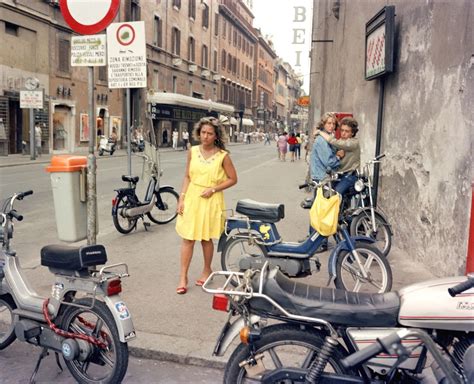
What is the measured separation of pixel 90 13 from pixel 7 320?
2.71m

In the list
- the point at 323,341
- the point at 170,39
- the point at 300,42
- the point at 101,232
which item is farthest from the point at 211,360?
the point at 170,39

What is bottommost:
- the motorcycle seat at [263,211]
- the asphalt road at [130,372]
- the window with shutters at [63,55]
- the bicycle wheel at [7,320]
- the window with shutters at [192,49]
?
the asphalt road at [130,372]

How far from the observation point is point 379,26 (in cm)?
771

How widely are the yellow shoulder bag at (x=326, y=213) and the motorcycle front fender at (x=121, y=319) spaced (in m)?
2.31

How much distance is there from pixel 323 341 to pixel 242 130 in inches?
2721

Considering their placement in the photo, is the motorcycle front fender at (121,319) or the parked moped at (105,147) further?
the parked moped at (105,147)

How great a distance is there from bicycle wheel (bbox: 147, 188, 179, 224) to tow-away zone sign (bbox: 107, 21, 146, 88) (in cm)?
244

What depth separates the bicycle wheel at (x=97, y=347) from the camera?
10.3 feet

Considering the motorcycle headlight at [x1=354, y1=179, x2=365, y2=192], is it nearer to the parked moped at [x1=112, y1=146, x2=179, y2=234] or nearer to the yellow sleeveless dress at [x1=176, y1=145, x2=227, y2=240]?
the yellow sleeveless dress at [x1=176, y1=145, x2=227, y2=240]

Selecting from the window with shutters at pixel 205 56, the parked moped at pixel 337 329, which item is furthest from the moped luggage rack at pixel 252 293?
the window with shutters at pixel 205 56

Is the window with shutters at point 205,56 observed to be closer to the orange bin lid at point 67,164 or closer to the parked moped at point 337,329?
the orange bin lid at point 67,164

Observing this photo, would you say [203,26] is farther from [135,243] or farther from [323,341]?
[323,341]

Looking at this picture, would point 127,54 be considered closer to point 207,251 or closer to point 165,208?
point 207,251

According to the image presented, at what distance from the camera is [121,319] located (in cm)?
311
